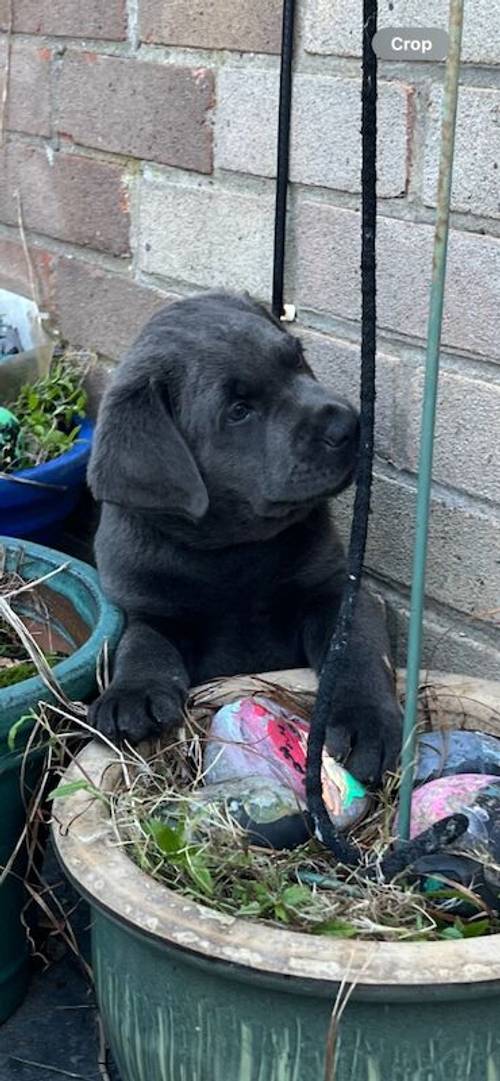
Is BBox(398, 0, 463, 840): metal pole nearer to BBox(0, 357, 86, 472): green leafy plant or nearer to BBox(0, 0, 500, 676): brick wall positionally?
BBox(0, 0, 500, 676): brick wall

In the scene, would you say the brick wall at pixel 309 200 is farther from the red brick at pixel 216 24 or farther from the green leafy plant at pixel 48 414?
the green leafy plant at pixel 48 414

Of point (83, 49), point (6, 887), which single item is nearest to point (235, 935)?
point (6, 887)

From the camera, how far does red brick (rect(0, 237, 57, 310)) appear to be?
3.36 metres

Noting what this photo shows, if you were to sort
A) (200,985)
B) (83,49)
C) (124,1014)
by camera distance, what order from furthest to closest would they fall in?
(83,49) < (124,1014) < (200,985)

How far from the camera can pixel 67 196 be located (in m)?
3.23

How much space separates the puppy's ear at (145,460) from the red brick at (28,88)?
1.23 metres

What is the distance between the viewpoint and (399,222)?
236 cm

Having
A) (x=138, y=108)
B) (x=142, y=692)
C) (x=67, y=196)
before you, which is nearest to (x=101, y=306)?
(x=67, y=196)

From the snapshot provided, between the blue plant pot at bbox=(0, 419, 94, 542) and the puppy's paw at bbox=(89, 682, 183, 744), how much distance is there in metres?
0.86

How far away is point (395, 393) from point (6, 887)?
106 cm

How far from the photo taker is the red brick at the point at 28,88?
321 cm

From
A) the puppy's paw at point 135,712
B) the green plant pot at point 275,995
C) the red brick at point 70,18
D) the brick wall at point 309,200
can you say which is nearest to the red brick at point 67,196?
the brick wall at point 309,200

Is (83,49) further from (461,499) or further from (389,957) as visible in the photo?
(389,957)

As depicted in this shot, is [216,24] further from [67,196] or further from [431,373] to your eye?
[431,373]
